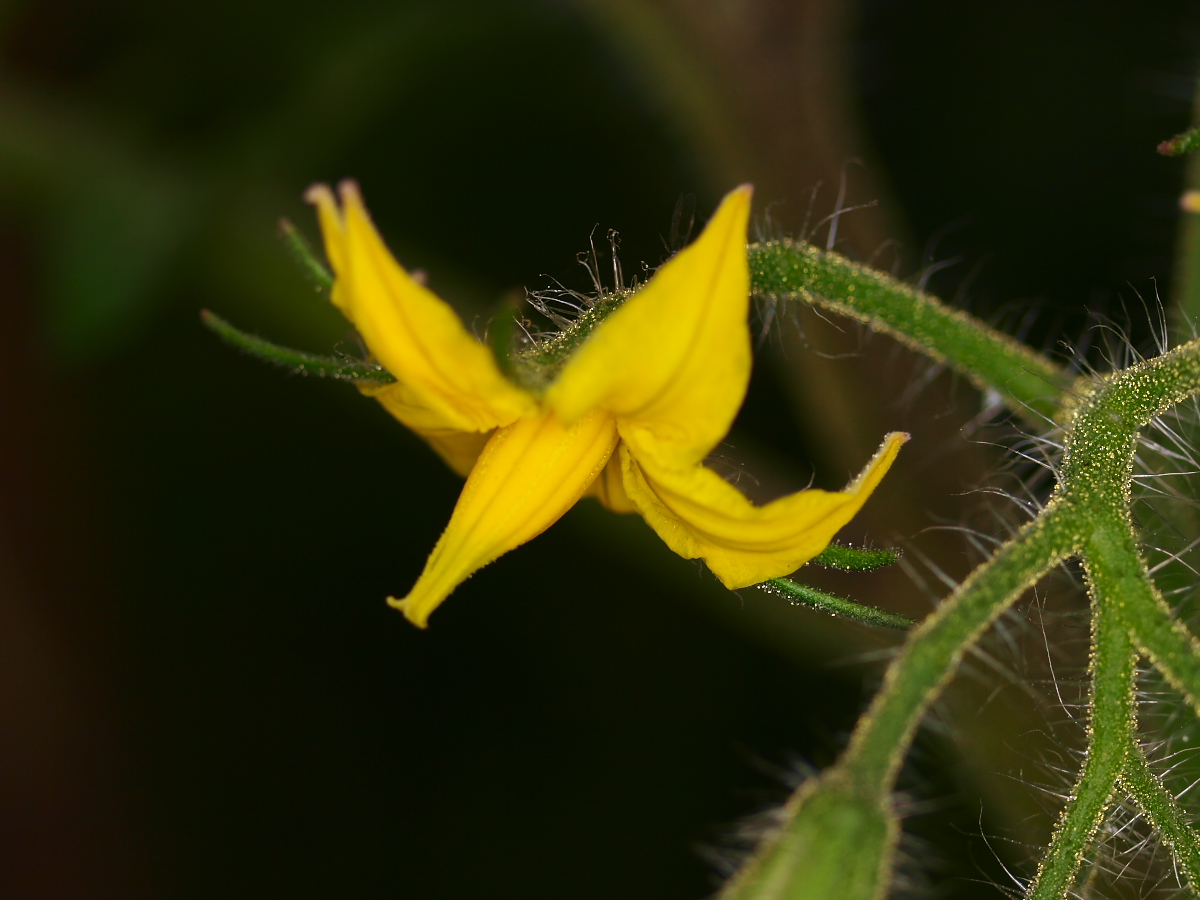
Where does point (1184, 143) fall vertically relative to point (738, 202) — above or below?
above

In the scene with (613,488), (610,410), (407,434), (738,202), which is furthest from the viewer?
(407,434)

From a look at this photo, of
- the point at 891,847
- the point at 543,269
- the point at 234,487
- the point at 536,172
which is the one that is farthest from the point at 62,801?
the point at 891,847

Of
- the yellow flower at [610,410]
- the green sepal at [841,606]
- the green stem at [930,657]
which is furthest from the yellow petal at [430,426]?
the green stem at [930,657]

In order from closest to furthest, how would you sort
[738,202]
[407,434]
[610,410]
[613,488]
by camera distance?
[738,202] → [610,410] → [613,488] → [407,434]

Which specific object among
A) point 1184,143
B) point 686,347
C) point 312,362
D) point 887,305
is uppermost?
point 1184,143

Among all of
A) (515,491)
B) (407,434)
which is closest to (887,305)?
(515,491)

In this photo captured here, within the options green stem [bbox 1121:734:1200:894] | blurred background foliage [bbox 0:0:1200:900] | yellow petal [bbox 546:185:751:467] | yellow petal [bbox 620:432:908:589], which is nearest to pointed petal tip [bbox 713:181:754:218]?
yellow petal [bbox 546:185:751:467]

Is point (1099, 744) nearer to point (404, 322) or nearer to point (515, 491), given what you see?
point (515, 491)
